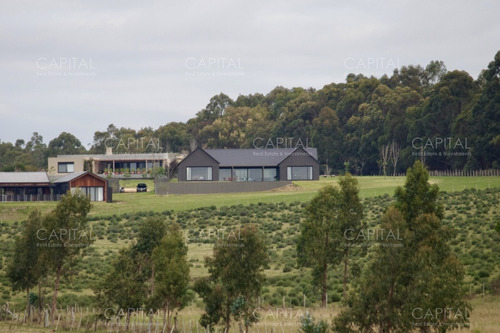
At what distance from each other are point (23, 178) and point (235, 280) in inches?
2202

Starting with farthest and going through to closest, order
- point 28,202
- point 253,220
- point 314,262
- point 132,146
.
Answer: point 132,146 → point 28,202 → point 253,220 → point 314,262

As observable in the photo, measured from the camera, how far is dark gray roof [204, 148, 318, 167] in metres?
97.7

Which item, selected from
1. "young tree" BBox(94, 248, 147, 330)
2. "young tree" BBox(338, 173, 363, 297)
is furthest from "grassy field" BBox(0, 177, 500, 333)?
"young tree" BBox(338, 173, 363, 297)

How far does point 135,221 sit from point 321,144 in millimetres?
58426

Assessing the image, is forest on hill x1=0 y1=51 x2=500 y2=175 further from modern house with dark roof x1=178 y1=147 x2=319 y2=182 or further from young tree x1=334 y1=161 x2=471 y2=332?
young tree x1=334 y1=161 x2=471 y2=332

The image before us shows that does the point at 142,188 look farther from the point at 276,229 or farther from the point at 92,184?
the point at 276,229

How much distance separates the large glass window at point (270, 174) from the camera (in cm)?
9772

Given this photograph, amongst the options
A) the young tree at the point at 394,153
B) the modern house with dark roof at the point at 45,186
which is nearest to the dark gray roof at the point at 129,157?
the modern house with dark roof at the point at 45,186

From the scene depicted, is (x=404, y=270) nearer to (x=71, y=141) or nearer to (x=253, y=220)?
(x=253, y=220)

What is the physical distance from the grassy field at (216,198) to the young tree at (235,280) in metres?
39.6

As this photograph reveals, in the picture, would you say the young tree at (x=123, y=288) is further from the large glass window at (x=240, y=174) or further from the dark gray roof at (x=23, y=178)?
the large glass window at (x=240, y=174)

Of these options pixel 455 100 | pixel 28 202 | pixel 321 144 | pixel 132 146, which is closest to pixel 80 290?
pixel 28 202

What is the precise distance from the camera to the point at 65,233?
133 feet

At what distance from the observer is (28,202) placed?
262 ft
